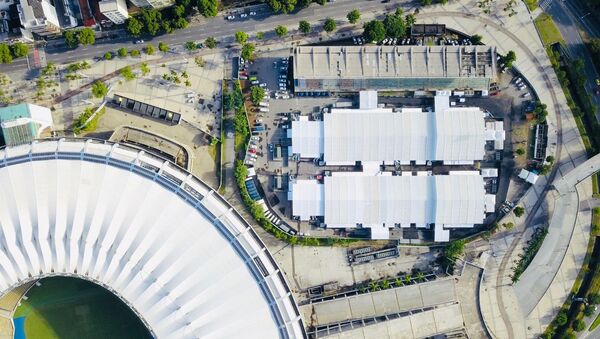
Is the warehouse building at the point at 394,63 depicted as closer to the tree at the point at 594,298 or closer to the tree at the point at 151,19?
the tree at the point at 151,19

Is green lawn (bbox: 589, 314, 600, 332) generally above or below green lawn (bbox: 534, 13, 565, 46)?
below

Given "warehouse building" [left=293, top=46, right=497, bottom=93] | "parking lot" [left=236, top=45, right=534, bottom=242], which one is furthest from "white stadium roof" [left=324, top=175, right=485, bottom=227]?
"warehouse building" [left=293, top=46, right=497, bottom=93]

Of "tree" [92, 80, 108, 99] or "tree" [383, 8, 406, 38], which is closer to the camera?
"tree" [383, 8, 406, 38]

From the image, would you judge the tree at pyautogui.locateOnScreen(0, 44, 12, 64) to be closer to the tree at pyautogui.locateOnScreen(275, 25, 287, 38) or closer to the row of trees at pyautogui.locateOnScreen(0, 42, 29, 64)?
the row of trees at pyautogui.locateOnScreen(0, 42, 29, 64)

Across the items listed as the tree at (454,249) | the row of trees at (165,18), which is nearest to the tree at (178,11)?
the row of trees at (165,18)

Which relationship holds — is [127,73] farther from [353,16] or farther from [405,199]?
[405,199]

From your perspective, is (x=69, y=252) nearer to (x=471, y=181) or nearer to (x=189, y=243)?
(x=189, y=243)
